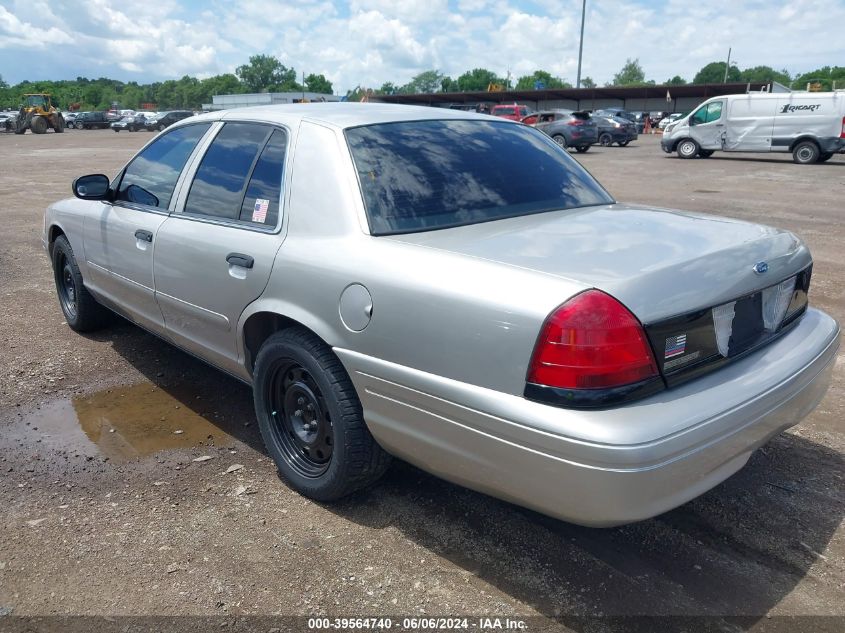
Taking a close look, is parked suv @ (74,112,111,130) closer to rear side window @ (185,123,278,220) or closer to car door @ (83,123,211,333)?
car door @ (83,123,211,333)

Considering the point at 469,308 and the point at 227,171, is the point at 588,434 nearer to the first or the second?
the point at 469,308

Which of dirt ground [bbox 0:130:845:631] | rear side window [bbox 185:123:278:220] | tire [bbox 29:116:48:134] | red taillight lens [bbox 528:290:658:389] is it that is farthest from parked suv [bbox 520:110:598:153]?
tire [bbox 29:116:48:134]

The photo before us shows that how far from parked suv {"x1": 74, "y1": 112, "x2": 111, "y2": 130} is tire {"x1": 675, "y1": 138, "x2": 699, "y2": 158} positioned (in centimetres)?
4798

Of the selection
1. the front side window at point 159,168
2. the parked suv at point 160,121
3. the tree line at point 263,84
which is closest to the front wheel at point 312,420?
the front side window at point 159,168

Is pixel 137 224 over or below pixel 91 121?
over

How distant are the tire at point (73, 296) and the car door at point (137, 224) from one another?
0.49 metres

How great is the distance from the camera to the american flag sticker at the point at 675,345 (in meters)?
2.27

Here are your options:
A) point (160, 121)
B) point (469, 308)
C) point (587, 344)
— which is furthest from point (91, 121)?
point (587, 344)

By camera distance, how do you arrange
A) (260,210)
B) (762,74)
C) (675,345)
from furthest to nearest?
(762,74), (260,210), (675,345)

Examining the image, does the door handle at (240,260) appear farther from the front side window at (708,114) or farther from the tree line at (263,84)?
the tree line at (263,84)

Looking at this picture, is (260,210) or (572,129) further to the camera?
(572,129)

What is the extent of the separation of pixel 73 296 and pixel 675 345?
4.58m

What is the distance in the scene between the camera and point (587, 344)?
7.07ft

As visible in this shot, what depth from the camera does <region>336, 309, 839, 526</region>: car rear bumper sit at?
2.10 m
